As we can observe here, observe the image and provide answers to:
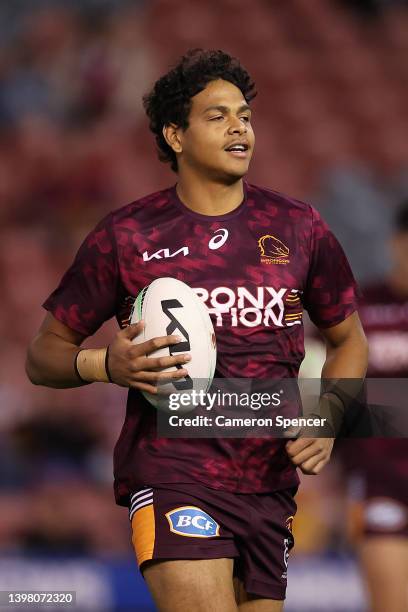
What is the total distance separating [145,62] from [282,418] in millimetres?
7699

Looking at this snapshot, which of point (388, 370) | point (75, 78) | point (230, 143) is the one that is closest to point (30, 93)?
point (75, 78)

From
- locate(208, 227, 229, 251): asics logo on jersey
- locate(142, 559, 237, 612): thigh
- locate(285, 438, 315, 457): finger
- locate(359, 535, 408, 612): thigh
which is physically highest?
locate(208, 227, 229, 251): asics logo on jersey

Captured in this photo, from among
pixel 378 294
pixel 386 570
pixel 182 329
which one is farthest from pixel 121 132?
pixel 182 329

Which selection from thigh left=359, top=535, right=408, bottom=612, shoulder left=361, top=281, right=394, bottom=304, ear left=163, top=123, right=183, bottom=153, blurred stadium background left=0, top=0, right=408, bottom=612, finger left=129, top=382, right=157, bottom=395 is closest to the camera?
finger left=129, top=382, right=157, bottom=395

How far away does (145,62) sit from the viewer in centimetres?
1059

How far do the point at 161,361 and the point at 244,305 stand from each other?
335 mm

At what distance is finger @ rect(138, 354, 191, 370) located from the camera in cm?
312

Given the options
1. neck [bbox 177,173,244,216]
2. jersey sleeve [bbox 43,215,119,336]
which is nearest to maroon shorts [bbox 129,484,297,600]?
jersey sleeve [bbox 43,215,119,336]

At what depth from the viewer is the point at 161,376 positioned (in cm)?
315

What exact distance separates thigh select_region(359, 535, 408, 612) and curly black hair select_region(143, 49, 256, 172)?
2352 mm

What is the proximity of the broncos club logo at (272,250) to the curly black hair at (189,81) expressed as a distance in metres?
0.43

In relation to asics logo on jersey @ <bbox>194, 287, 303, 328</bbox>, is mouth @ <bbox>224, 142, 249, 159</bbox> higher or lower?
higher

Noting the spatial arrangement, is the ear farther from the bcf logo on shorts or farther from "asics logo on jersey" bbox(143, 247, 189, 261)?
the bcf logo on shorts

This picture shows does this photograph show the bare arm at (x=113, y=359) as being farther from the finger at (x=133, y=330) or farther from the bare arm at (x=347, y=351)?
the bare arm at (x=347, y=351)
